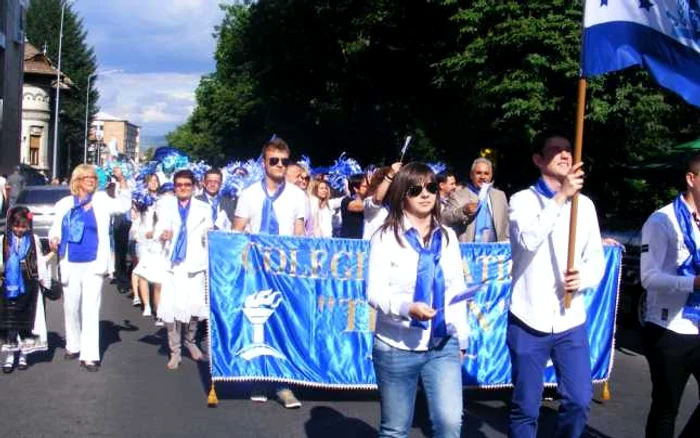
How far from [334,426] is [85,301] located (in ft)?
10.5

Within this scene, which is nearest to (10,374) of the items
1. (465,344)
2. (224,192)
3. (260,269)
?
(260,269)

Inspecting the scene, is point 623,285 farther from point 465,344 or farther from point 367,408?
point 465,344

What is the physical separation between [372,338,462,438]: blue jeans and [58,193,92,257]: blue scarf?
16.7 ft

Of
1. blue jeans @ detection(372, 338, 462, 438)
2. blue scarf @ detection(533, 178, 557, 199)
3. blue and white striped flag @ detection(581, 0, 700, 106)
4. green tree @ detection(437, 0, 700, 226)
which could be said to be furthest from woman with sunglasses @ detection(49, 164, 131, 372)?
green tree @ detection(437, 0, 700, 226)

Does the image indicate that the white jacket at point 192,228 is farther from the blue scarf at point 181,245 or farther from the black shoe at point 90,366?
the black shoe at point 90,366

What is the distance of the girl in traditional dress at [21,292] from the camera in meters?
8.66

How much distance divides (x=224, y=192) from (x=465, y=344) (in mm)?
7871

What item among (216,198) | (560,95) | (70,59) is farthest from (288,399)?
(70,59)

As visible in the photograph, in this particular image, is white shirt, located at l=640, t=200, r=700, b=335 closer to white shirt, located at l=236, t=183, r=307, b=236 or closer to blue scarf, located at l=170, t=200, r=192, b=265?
white shirt, located at l=236, t=183, r=307, b=236

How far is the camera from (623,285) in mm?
13039

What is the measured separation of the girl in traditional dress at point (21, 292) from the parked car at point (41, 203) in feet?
33.9

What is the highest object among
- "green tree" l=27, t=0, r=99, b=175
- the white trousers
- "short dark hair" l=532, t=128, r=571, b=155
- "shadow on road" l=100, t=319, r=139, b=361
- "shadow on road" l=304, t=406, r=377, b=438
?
"green tree" l=27, t=0, r=99, b=175

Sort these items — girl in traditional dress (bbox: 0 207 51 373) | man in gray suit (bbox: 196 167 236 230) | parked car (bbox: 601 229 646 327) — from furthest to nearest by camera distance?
parked car (bbox: 601 229 646 327) < man in gray suit (bbox: 196 167 236 230) < girl in traditional dress (bbox: 0 207 51 373)

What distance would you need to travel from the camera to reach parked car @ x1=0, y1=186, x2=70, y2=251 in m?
19.2
